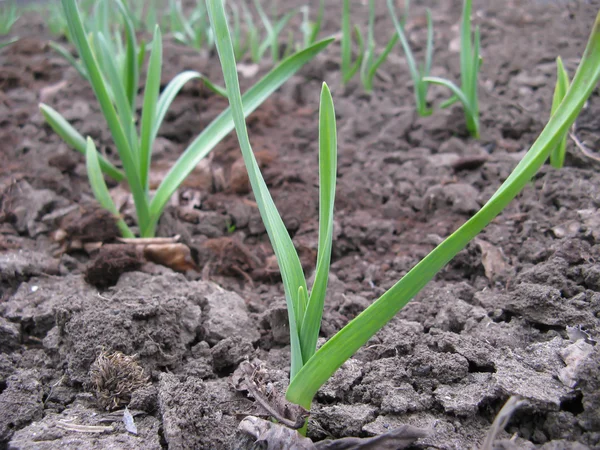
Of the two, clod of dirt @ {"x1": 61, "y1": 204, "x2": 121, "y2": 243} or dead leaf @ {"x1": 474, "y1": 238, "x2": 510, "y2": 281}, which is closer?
dead leaf @ {"x1": 474, "y1": 238, "x2": 510, "y2": 281}

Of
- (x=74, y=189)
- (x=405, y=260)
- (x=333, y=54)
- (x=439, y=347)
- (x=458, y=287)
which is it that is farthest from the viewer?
(x=333, y=54)

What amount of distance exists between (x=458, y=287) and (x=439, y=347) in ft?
0.86

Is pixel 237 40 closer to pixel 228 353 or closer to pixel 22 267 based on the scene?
pixel 22 267

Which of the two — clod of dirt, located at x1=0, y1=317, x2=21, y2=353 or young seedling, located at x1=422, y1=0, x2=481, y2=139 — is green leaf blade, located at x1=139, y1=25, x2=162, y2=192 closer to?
clod of dirt, located at x1=0, y1=317, x2=21, y2=353

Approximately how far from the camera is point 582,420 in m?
0.73

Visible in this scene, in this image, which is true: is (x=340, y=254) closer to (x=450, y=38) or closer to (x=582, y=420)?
(x=582, y=420)

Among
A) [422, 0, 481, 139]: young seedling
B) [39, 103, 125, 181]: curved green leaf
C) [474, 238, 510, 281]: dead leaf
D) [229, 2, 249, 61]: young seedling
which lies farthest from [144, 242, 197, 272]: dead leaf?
[229, 2, 249, 61]: young seedling

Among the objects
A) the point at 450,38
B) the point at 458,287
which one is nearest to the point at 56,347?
the point at 458,287

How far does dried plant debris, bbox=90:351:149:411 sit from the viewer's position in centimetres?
85

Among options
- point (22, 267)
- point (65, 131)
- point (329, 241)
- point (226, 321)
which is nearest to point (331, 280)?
point (226, 321)

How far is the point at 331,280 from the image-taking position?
49.3 inches

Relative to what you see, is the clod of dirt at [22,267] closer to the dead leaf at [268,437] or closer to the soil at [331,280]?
the soil at [331,280]

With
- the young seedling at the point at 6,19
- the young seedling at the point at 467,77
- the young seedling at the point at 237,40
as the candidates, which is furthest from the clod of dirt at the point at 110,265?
the young seedling at the point at 6,19

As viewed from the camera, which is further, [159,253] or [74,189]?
[74,189]
